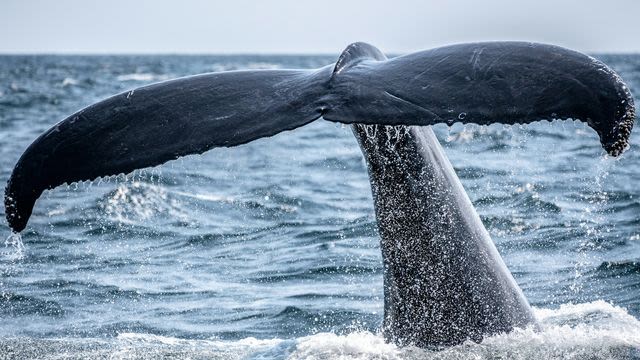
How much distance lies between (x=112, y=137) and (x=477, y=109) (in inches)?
57.3

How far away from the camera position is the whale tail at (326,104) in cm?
371

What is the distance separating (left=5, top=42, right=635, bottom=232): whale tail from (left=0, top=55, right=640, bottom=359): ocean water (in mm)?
472

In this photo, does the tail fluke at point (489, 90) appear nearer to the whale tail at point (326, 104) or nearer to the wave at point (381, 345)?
the whale tail at point (326, 104)

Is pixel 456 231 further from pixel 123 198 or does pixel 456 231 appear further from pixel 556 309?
pixel 123 198

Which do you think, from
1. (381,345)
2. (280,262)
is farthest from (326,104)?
(280,262)

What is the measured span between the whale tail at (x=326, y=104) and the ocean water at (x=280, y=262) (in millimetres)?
472

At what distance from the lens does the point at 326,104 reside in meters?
4.01

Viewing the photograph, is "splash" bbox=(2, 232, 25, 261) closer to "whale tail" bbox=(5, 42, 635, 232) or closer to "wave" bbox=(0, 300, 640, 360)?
"wave" bbox=(0, 300, 640, 360)

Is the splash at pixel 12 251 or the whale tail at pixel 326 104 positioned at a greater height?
the whale tail at pixel 326 104

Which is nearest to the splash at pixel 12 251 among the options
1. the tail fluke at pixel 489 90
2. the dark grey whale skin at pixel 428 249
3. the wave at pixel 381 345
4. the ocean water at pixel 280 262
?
the ocean water at pixel 280 262

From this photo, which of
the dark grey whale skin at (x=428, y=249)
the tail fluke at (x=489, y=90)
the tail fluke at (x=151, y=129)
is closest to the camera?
the tail fluke at (x=489, y=90)

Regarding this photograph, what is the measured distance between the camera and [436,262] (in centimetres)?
479

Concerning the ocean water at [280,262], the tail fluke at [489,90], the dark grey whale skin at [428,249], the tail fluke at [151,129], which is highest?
the tail fluke at [489,90]

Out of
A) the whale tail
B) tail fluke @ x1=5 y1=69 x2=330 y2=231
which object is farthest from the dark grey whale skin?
tail fluke @ x1=5 y1=69 x2=330 y2=231
